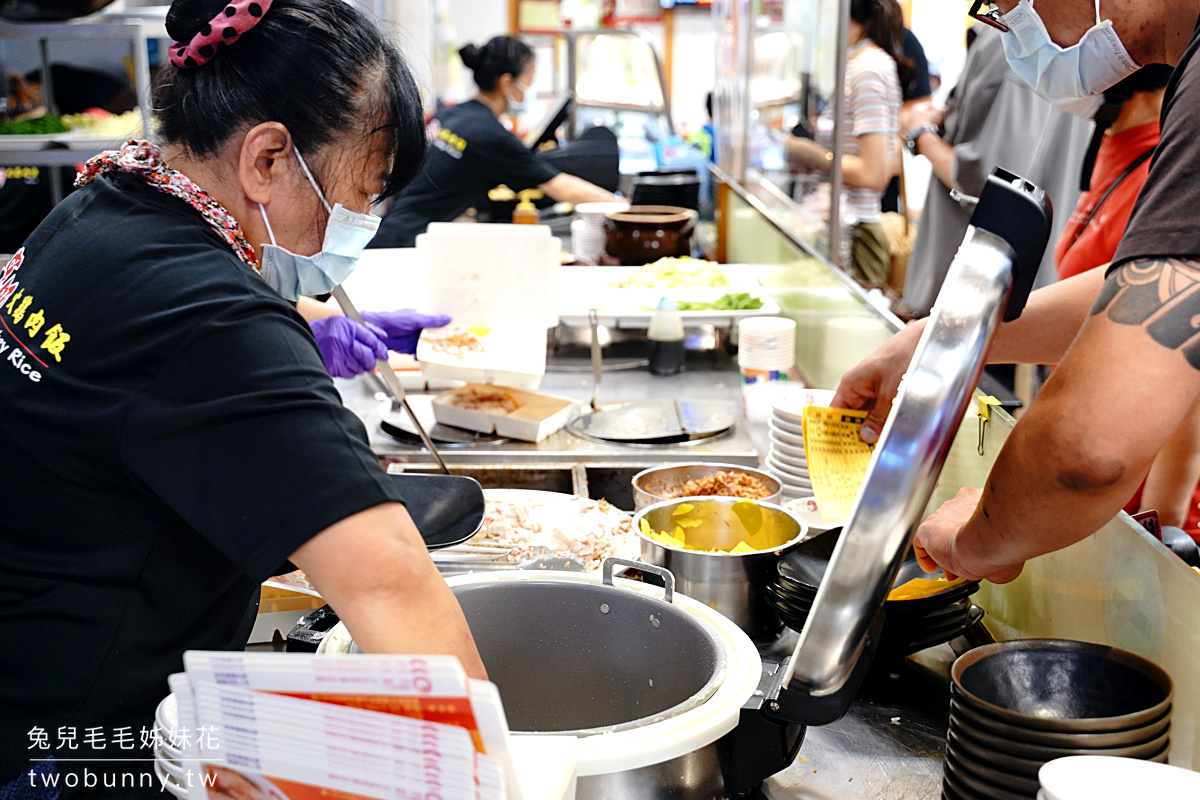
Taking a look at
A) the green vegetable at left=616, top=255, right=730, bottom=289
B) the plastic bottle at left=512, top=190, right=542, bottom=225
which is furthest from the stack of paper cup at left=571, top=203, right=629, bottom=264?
the green vegetable at left=616, top=255, right=730, bottom=289

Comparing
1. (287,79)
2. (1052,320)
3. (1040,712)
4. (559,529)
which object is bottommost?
(559,529)

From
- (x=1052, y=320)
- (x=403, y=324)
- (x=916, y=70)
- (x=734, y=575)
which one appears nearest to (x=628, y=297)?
(x=403, y=324)

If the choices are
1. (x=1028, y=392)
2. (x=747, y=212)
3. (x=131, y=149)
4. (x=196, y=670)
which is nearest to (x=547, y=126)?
(x=747, y=212)

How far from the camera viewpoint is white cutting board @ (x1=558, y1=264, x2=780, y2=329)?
3369 mm

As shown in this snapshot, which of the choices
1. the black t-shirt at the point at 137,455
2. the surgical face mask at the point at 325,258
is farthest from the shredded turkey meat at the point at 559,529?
the black t-shirt at the point at 137,455

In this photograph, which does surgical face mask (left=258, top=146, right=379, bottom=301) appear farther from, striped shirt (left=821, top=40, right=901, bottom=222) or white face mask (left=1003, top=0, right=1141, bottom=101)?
striped shirt (left=821, top=40, right=901, bottom=222)

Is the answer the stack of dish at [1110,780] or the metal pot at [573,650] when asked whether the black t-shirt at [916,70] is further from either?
A: the stack of dish at [1110,780]

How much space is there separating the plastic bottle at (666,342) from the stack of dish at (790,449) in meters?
0.98

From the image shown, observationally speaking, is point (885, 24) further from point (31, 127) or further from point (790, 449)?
point (31, 127)

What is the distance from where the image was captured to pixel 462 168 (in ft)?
15.7

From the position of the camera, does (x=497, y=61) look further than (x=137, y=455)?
Yes

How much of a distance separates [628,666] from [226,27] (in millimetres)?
873

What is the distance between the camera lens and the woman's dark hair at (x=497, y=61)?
502 cm

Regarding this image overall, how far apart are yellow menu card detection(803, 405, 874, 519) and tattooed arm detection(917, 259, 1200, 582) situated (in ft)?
1.28
